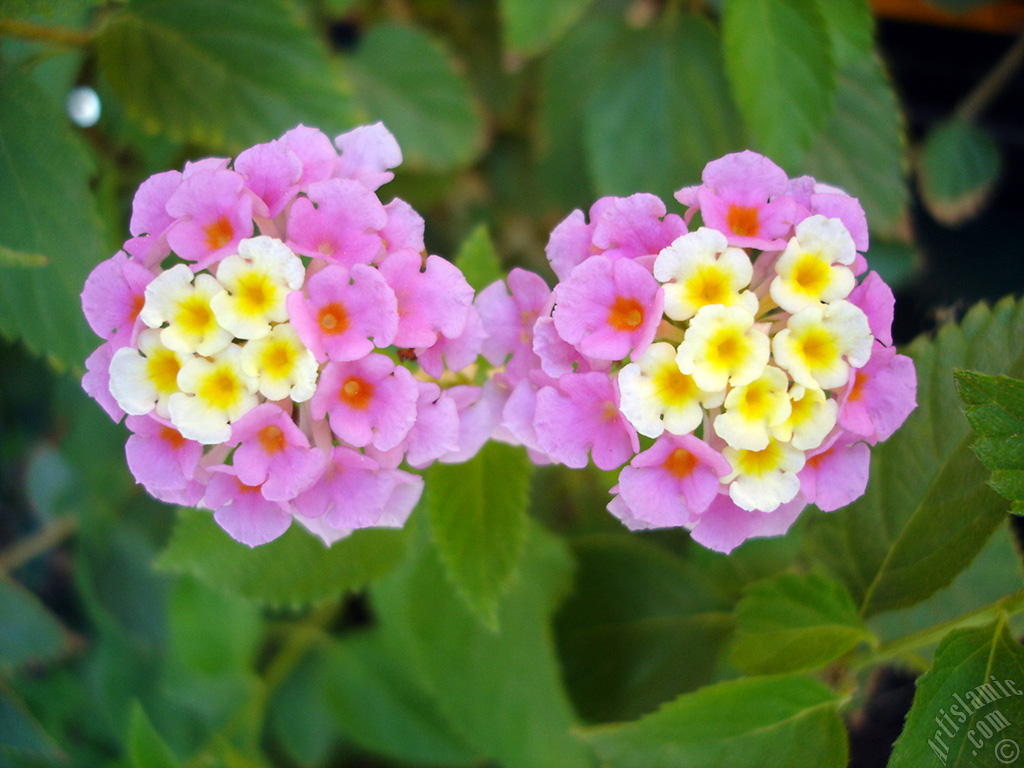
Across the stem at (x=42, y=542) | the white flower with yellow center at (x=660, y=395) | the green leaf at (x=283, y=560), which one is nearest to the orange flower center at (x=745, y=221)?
the white flower with yellow center at (x=660, y=395)

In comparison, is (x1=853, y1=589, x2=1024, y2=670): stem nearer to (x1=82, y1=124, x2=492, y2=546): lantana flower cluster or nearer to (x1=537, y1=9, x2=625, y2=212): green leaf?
(x1=82, y1=124, x2=492, y2=546): lantana flower cluster

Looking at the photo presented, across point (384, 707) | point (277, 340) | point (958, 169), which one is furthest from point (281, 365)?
point (958, 169)

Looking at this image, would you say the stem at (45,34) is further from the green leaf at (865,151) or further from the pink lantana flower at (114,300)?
the green leaf at (865,151)

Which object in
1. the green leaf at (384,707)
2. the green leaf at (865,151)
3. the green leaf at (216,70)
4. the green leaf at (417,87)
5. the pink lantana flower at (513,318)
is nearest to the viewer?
the pink lantana flower at (513,318)

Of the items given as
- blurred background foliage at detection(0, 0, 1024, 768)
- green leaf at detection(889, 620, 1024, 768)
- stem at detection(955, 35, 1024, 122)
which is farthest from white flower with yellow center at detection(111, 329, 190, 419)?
stem at detection(955, 35, 1024, 122)

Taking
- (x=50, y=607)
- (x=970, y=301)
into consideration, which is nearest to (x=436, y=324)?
(x=970, y=301)

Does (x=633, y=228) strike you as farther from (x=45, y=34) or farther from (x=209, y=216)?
(x=45, y=34)
